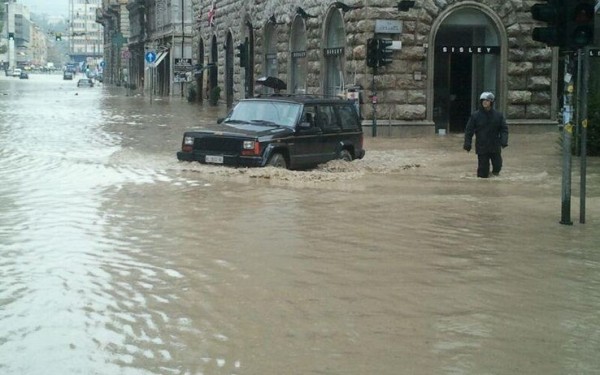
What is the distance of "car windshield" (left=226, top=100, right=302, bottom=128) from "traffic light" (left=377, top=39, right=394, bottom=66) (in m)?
9.28

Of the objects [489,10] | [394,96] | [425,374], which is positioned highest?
[489,10]

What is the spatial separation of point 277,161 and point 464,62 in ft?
46.1

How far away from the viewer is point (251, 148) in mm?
16516

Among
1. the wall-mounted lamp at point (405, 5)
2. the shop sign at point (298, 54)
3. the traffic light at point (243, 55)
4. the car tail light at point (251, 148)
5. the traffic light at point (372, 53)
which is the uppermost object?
the wall-mounted lamp at point (405, 5)

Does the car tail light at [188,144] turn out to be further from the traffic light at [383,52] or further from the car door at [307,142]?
the traffic light at [383,52]

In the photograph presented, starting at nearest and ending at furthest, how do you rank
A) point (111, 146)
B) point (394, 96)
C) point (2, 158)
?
point (2, 158), point (111, 146), point (394, 96)

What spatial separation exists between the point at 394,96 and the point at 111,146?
887cm

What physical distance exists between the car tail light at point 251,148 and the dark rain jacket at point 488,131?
366 cm

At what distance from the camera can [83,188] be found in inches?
589

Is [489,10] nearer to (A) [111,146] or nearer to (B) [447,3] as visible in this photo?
(B) [447,3]

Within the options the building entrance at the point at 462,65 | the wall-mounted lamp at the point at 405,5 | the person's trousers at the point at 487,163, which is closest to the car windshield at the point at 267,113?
the person's trousers at the point at 487,163

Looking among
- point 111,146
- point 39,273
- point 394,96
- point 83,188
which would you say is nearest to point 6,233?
point 39,273

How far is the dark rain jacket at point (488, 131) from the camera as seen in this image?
16.8m

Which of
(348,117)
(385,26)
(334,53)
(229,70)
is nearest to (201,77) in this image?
(229,70)
